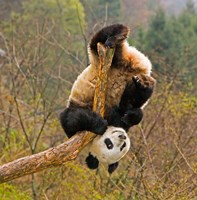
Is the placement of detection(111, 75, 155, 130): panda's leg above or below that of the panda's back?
below

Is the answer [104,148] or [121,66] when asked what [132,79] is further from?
[104,148]

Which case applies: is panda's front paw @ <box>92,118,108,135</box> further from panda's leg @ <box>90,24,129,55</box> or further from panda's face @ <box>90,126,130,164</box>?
panda's leg @ <box>90,24,129,55</box>

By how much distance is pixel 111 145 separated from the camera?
462 cm

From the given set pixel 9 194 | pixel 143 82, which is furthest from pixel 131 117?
pixel 9 194

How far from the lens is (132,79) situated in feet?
16.5

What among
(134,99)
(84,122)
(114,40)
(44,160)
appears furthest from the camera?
(134,99)

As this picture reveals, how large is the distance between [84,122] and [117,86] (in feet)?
2.43

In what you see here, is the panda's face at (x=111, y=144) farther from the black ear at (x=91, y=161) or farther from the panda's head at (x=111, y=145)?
the black ear at (x=91, y=161)

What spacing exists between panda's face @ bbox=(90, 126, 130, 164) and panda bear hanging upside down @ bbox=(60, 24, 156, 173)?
87 millimetres

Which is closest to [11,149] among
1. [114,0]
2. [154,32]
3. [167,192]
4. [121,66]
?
[167,192]

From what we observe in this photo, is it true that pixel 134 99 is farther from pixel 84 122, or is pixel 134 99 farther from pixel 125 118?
pixel 84 122

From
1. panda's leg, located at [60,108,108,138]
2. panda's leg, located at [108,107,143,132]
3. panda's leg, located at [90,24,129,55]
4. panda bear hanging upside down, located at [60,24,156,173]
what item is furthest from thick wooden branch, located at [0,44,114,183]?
panda's leg, located at [90,24,129,55]

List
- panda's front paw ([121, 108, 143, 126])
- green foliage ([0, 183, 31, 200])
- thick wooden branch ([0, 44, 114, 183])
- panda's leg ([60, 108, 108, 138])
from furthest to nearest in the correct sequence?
green foliage ([0, 183, 31, 200])
panda's front paw ([121, 108, 143, 126])
panda's leg ([60, 108, 108, 138])
thick wooden branch ([0, 44, 114, 183])

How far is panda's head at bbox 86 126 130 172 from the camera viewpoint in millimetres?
4602
